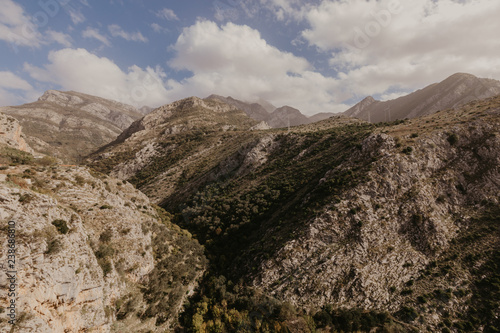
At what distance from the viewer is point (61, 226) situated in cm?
2397

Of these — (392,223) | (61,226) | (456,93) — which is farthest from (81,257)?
(456,93)

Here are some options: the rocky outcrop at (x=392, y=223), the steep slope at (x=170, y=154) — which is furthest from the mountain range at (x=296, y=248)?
the steep slope at (x=170, y=154)

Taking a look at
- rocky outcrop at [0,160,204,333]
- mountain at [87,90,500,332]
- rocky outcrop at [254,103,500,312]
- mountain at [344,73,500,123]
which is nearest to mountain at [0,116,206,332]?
rocky outcrop at [0,160,204,333]

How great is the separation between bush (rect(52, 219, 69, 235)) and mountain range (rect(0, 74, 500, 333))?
176 mm

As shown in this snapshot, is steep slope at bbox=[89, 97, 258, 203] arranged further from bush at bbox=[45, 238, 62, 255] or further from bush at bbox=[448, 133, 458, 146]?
bush at bbox=[448, 133, 458, 146]

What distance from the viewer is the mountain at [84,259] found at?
19172 mm

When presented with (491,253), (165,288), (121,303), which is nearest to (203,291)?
(165,288)

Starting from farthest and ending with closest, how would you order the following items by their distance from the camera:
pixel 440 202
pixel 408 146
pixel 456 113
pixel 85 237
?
pixel 456 113 → pixel 408 146 → pixel 440 202 → pixel 85 237

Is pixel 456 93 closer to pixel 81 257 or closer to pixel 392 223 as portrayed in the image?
pixel 392 223

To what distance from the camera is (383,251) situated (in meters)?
35.7

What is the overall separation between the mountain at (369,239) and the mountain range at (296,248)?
0.22 metres

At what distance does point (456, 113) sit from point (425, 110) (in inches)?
6634

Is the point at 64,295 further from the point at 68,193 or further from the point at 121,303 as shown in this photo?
the point at 68,193

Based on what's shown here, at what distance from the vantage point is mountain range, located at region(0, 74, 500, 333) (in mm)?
23359
